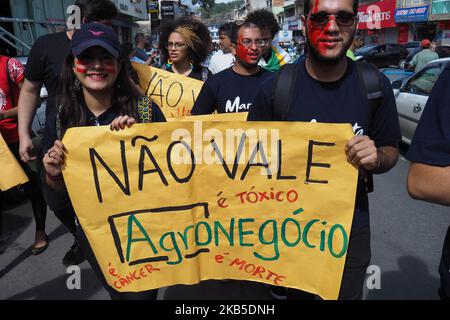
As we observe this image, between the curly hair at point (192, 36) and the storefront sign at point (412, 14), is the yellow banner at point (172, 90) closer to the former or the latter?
the curly hair at point (192, 36)

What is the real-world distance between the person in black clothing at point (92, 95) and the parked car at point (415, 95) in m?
5.01

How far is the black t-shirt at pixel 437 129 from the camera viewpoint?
4.54 feet

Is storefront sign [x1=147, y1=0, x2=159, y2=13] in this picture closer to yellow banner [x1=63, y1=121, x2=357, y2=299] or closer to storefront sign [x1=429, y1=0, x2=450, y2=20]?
storefront sign [x1=429, y1=0, x2=450, y2=20]

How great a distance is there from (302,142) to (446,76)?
0.66m

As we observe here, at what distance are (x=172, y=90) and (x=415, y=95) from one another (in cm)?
429

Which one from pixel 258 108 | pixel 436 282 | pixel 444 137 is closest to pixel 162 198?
pixel 258 108

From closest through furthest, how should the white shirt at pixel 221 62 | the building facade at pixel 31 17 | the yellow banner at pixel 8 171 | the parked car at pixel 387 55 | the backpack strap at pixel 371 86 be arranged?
the backpack strap at pixel 371 86, the yellow banner at pixel 8 171, the white shirt at pixel 221 62, the building facade at pixel 31 17, the parked car at pixel 387 55

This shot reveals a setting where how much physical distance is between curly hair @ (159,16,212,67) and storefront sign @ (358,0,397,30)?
110 ft

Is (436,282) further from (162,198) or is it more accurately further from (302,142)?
(162,198)

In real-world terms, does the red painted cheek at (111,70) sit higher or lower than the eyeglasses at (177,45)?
lower

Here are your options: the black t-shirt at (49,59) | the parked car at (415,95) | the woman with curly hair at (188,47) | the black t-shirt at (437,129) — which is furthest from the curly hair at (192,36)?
the parked car at (415,95)

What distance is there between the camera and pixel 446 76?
4.57ft

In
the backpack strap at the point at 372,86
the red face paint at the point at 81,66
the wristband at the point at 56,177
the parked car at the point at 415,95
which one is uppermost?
the red face paint at the point at 81,66

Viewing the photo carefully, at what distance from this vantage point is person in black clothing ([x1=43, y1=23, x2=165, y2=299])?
198 cm
